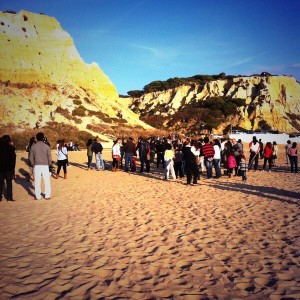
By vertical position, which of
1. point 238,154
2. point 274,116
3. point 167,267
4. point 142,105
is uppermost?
point 142,105

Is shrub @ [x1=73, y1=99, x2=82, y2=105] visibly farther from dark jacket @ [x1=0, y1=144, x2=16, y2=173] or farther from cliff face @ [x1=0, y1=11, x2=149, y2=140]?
dark jacket @ [x1=0, y1=144, x2=16, y2=173]

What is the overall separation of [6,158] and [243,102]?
247 feet

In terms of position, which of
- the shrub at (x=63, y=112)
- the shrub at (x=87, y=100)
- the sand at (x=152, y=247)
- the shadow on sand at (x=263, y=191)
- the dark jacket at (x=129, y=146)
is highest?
the shrub at (x=87, y=100)

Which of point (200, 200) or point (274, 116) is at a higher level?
point (274, 116)

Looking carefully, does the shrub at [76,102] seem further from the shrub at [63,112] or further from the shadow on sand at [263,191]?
the shadow on sand at [263,191]

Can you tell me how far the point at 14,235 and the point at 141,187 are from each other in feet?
20.3

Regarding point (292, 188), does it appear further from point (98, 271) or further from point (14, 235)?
point (14, 235)

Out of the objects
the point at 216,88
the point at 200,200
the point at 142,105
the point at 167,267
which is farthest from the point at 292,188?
the point at 142,105

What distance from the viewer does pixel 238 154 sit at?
42.1 feet

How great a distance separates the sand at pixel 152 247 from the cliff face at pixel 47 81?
36948mm

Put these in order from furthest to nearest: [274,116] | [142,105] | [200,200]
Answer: [142,105], [274,116], [200,200]

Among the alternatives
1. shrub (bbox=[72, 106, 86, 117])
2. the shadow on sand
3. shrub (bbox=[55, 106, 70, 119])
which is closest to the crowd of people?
the shadow on sand

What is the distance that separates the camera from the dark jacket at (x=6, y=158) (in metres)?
8.00


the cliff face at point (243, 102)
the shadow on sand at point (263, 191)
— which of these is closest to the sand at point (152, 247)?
the shadow on sand at point (263, 191)
